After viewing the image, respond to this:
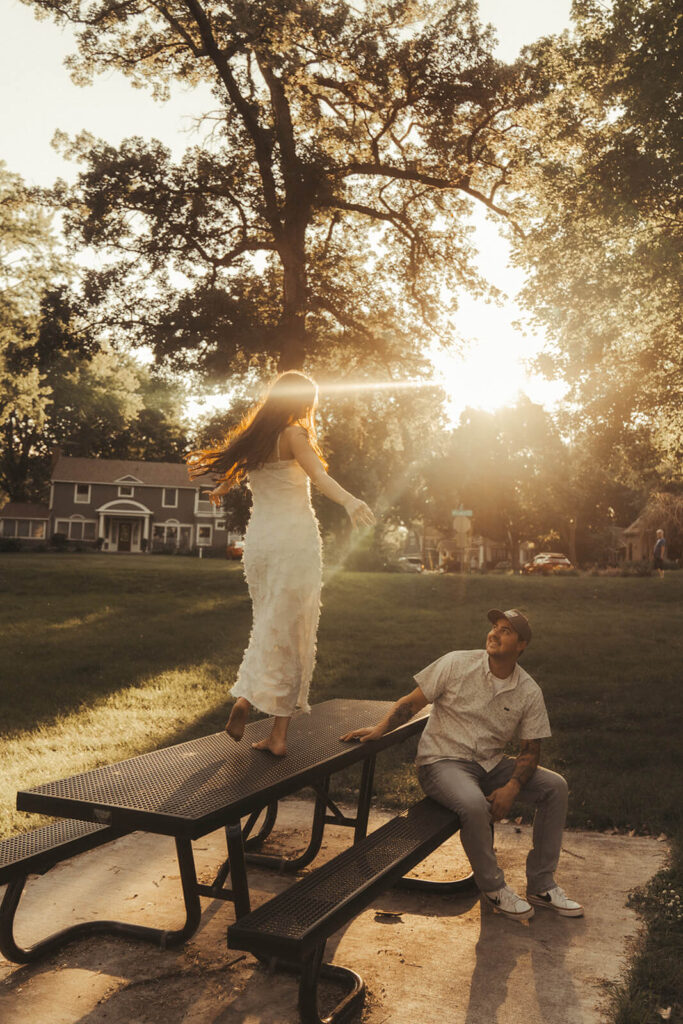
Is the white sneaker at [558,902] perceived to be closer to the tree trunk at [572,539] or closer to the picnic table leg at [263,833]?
the picnic table leg at [263,833]

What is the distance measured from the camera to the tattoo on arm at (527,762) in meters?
4.45

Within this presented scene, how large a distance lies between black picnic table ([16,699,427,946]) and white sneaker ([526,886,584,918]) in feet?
3.64

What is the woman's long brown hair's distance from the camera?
4.71m

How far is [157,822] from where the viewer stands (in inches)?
126

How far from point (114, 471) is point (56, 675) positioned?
5641 cm

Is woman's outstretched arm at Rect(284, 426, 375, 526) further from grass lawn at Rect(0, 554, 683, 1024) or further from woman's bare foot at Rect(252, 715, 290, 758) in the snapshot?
grass lawn at Rect(0, 554, 683, 1024)

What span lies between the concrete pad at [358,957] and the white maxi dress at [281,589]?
116 centimetres

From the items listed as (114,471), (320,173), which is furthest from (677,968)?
(114,471)

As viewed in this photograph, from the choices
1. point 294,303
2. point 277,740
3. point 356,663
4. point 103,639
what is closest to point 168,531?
point 294,303

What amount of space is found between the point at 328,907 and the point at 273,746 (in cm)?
137

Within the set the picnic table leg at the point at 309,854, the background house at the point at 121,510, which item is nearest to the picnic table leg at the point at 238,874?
the picnic table leg at the point at 309,854

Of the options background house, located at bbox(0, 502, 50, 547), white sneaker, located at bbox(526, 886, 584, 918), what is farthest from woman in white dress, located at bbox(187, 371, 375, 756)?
background house, located at bbox(0, 502, 50, 547)

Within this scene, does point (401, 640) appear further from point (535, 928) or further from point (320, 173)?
point (535, 928)

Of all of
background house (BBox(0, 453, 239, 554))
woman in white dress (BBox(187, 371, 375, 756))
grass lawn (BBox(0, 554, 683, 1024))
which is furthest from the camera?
background house (BBox(0, 453, 239, 554))
